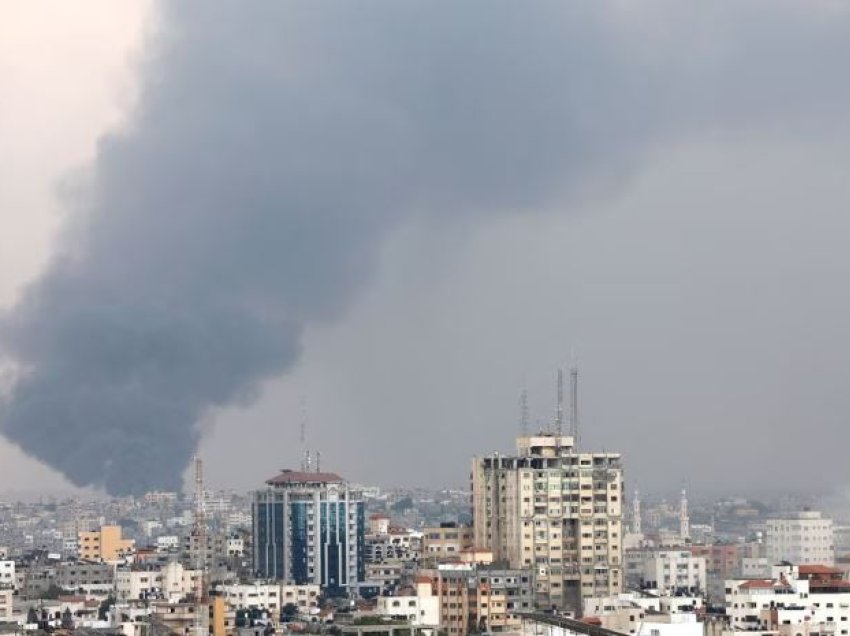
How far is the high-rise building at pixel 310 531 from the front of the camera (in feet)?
261

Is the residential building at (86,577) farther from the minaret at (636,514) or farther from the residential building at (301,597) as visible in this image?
the minaret at (636,514)

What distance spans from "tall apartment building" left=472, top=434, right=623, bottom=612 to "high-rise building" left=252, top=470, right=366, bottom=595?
9.37 m

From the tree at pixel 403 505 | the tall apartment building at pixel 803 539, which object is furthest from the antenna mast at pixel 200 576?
the tree at pixel 403 505

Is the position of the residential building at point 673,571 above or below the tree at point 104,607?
above

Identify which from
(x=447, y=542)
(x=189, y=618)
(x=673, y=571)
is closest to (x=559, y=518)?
(x=673, y=571)

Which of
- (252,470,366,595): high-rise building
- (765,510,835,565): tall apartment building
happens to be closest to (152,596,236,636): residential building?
(252,470,366,595): high-rise building

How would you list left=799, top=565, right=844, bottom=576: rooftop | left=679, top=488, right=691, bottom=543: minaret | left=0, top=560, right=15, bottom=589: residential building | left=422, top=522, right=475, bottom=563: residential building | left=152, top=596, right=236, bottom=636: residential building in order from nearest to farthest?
1. left=152, top=596, right=236, bottom=636: residential building
2. left=799, top=565, right=844, bottom=576: rooftop
3. left=422, top=522, right=475, bottom=563: residential building
4. left=0, top=560, right=15, bottom=589: residential building
5. left=679, top=488, right=691, bottom=543: minaret

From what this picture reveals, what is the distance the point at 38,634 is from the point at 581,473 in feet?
60.1

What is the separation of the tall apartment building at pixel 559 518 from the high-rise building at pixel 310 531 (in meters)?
9.37

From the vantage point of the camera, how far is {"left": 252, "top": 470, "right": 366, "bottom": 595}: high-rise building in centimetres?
7950

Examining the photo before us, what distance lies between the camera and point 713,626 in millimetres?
50938

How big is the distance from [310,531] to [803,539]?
1337 centimetres

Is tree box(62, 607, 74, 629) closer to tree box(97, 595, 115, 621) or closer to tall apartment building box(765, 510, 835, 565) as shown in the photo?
tree box(97, 595, 115, 621)

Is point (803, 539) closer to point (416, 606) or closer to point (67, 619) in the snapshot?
point (416, 606)
